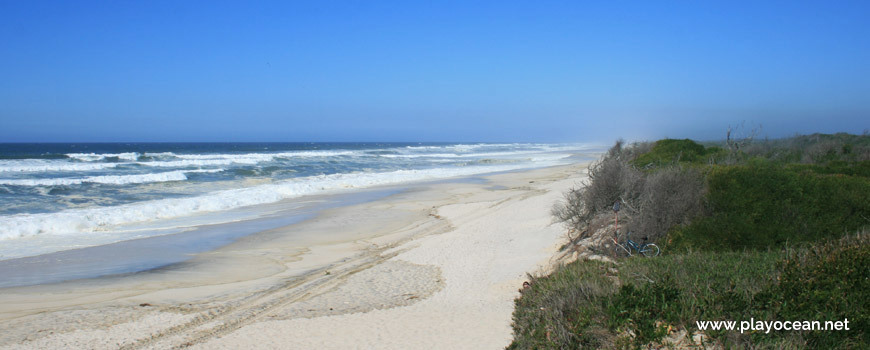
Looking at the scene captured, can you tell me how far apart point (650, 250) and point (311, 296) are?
5.11 m

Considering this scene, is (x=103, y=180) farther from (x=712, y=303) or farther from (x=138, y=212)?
(x=712, y=303)

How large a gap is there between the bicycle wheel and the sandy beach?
1627mm

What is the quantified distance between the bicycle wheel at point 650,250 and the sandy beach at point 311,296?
5.34ft

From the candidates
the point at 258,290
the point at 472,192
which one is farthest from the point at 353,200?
the point at 258,290

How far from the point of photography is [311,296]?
308 inches

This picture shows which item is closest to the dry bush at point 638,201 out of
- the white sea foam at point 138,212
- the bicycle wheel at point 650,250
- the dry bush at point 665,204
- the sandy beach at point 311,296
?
the dry bush at point 665,204

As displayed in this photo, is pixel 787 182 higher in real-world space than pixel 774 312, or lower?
higher

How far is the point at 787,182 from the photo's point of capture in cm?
865

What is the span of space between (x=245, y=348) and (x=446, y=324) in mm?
2365

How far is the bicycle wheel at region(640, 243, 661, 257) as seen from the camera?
24.6ft


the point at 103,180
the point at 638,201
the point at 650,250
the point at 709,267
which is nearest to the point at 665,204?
the point at 638,201

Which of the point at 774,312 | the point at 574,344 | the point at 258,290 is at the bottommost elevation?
the point at 258,290

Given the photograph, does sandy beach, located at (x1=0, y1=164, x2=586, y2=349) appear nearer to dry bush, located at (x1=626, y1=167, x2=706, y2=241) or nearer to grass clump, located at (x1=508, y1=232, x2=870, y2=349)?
grass clump, located at (x1=508, y1=232, x2=870, y2=349)

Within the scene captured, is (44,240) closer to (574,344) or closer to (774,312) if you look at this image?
(574,344)
